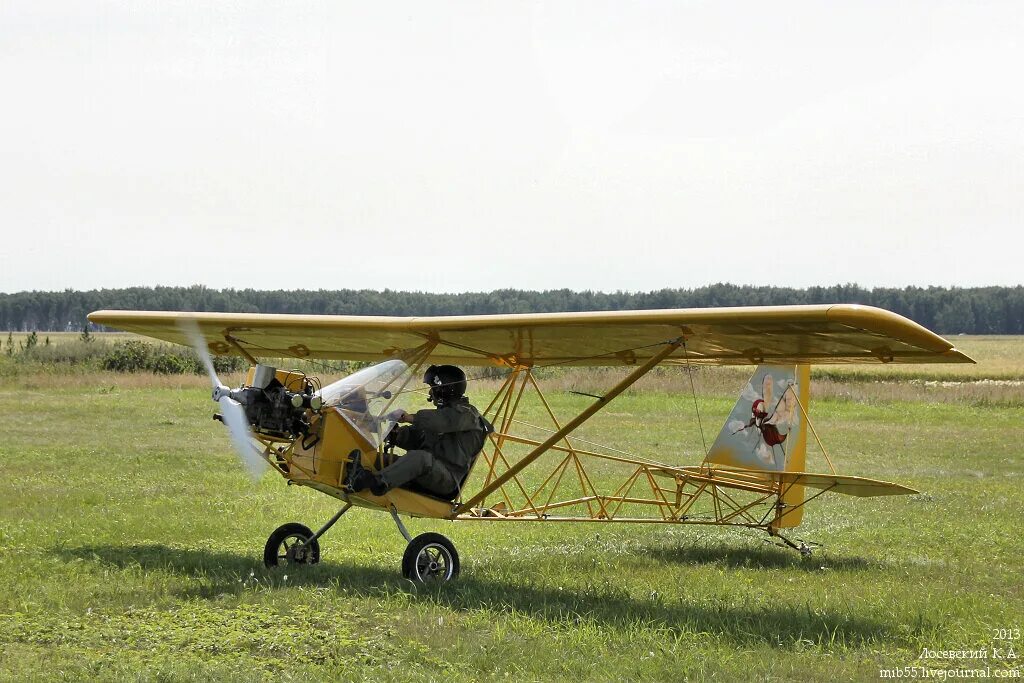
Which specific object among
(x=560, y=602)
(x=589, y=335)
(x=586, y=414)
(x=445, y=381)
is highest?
(x=589, y=335)

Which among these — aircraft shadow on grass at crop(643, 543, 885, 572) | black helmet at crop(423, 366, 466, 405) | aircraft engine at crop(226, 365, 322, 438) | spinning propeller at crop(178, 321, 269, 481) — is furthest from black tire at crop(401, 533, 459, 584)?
aircraft shadow on grass at crop(643, 543, 885, 572)

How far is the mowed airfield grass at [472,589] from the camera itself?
664 centimetres

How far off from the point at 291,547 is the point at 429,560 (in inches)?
57.3

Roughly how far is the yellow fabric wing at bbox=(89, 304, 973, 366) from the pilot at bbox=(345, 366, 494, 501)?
0.48 meters

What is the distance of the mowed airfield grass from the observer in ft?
21.8

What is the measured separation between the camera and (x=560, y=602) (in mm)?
8398

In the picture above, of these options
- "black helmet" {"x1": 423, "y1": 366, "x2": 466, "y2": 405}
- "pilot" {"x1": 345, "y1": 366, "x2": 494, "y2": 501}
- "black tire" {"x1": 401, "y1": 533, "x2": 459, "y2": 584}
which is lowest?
"black tire" {"x1": 401, "y1": 533, "x2": 459, "y2": 584}

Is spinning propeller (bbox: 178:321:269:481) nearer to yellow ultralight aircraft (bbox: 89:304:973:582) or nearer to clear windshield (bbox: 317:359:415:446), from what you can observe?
yellow ultralight aircraft (bbox: 89:304:973:582)

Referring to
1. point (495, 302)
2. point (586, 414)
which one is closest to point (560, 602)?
point (586, 414)

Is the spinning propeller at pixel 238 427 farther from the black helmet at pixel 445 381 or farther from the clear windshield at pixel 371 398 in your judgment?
the black helmet at pixel 445 381

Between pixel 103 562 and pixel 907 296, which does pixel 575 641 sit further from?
pixel 907 296

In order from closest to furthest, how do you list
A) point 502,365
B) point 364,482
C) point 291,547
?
1. point 364,482
2. point 291,547
3. point 502,365

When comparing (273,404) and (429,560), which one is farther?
(429,560)

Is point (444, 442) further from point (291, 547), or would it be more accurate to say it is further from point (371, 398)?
point (291, 547)
